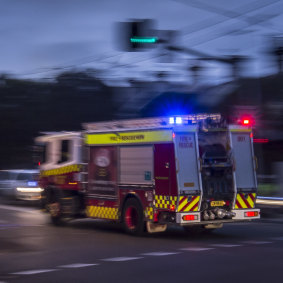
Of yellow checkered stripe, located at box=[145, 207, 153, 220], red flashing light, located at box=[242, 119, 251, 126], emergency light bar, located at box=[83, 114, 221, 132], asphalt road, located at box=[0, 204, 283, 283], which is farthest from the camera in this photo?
red flashing light, located at box=[242, 119, 251, 126]

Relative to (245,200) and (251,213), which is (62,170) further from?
(251,213)

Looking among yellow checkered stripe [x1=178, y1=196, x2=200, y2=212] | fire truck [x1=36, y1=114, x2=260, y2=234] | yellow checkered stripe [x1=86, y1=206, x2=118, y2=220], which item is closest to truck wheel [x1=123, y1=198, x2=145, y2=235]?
fire truck [x1=36, y1=114, x2=260, y2=234]

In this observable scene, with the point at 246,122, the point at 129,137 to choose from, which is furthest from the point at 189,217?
the point at 246,122

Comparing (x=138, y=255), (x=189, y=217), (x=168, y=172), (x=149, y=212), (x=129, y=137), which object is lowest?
(x=138, y=255)

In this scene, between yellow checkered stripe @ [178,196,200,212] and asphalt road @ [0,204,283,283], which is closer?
asphalt road @ [0,204,283,283]

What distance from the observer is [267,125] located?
97.7 ft

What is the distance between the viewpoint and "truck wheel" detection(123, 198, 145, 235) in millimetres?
14148

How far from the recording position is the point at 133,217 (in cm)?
1460

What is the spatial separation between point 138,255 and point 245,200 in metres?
4.09

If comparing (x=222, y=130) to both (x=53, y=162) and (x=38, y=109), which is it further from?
(x=38, y=109)

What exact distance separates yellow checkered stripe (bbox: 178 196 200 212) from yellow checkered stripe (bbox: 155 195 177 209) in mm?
145

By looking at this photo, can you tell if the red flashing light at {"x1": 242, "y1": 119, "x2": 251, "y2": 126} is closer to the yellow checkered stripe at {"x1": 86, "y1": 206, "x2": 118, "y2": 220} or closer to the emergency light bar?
the emergency light bar

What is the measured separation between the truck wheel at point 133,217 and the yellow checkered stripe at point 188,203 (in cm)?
125

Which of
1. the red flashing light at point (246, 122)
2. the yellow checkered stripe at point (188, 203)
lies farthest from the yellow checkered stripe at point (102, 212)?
the red flashing light at point (246, 122)
